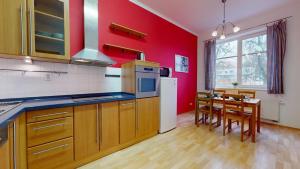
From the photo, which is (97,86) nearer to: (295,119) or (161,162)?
(161,162)

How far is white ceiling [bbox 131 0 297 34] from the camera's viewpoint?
10.2 feet

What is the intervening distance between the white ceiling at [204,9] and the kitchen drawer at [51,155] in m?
3.12

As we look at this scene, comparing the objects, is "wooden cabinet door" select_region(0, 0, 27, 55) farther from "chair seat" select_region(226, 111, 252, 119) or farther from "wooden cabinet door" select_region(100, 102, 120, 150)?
"chair seat" select_region(226, 111, 252, 119)

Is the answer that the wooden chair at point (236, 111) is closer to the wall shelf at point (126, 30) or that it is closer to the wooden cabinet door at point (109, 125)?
the wooden cabinet door at point (109, 125)

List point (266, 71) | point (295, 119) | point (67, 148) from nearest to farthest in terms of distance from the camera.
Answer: point (67, 148) → point (295, 119) → point (266, 71)

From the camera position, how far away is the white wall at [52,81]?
1725 mm

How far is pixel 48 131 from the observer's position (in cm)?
152

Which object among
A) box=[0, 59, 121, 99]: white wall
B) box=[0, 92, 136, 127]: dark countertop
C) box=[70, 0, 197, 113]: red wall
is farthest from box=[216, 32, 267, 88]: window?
box=[0, 59, 121, 99]: white wall

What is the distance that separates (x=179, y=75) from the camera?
452 cm

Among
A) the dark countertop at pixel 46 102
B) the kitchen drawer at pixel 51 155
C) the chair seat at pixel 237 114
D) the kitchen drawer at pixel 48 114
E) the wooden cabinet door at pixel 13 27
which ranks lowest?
the kitchen drawer at pixel 51 155

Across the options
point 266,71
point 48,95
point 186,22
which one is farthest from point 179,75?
point 48,95

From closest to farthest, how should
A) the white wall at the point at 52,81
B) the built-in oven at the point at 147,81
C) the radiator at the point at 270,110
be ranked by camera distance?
the white wall at the point at 52,81 < the built-in oven at the point at 147,81 < the radiator at the point at 270,110

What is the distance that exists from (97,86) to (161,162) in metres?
1.70

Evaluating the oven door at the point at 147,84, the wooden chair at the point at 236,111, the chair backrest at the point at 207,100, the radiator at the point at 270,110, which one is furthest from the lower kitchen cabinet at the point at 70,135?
the radiator at the point at 270,110
